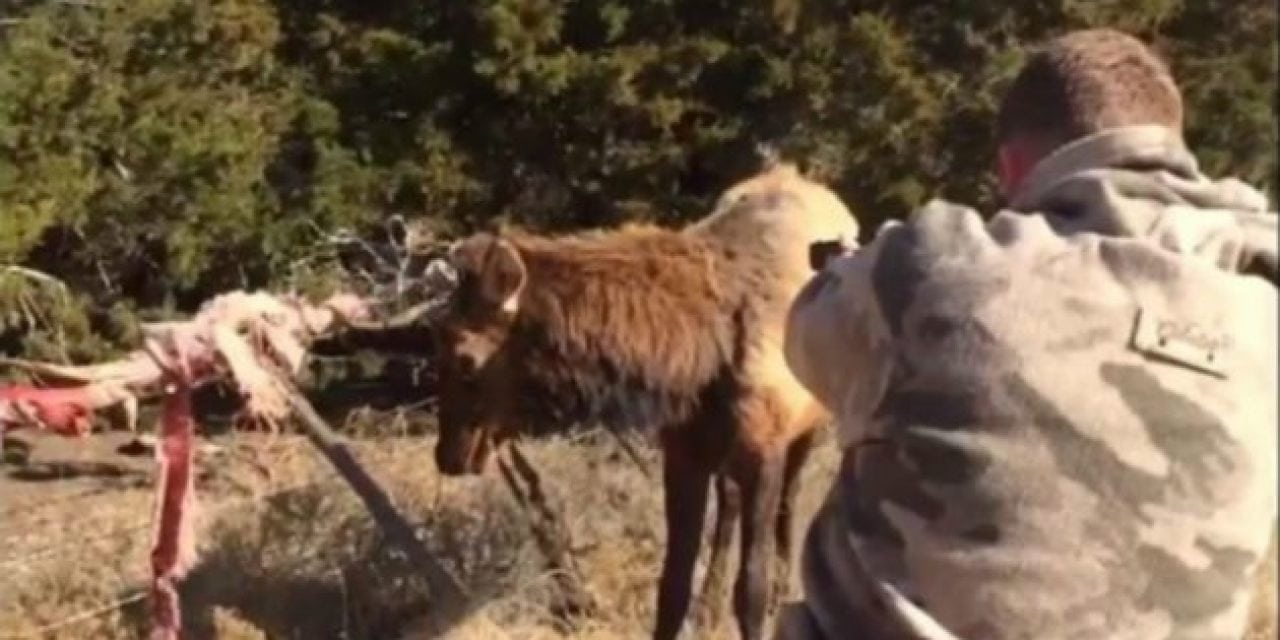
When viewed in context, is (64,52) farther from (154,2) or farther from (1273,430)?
(1273,430)

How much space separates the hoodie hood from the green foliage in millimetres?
8053

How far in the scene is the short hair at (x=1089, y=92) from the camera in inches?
96.7

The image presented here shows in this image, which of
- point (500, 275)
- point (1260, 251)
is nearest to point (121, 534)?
point (500, 275)

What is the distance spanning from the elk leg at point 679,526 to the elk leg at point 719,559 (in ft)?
1.07

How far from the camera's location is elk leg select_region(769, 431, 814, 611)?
8.20 meters

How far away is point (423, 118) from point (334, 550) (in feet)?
18.5

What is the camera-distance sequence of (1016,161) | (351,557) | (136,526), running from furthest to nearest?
(136,526) < (351,557) < (1016,161)

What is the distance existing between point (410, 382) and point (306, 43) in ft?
7.89

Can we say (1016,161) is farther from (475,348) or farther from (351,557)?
(351,557)

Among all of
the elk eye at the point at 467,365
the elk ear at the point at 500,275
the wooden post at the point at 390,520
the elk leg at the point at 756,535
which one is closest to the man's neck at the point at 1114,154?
the wooden post at the point at 390,520

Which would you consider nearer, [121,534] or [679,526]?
[679,526]

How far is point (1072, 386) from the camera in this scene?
2.40 metres

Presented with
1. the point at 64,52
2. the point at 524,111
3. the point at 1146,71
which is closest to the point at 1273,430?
the point at 1146,71

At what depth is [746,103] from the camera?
517 inches
